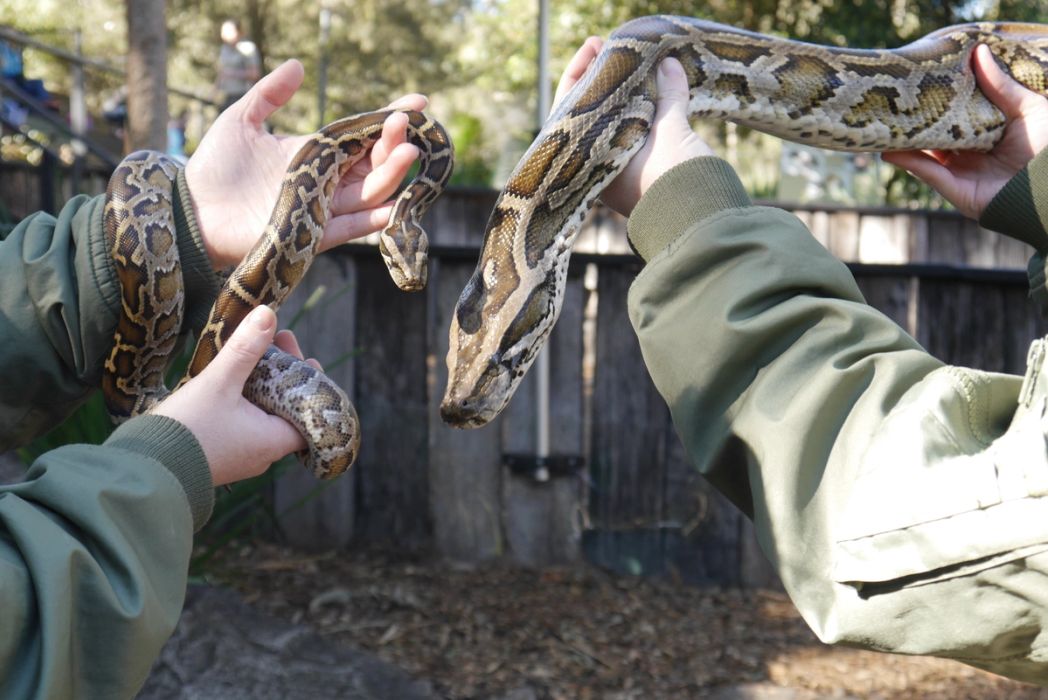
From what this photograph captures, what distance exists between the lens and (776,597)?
5.94 meters

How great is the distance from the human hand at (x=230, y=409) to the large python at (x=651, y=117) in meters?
0.52

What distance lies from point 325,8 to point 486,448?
1066 inches

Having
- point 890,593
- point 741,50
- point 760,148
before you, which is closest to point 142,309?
point 741,50

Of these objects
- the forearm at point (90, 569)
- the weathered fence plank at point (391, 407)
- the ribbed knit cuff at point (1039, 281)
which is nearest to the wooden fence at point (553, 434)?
the weathered fence plank at point (391, 407)

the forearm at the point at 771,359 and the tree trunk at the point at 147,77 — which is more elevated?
the tree trunk at the point at 147,77

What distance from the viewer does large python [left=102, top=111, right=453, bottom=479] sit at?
2.84 meters

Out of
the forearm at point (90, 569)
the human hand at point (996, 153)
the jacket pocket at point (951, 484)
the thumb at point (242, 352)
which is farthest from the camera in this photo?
the human hand at point (996, 153)

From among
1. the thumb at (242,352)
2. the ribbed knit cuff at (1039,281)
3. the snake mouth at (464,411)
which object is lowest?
the snake mouth at (464,411)

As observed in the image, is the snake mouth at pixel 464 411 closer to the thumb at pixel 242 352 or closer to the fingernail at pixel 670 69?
the thumb at pixel 242 352

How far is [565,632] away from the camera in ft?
17.7

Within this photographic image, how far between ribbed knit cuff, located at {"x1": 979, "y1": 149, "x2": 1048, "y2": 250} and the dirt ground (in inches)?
117

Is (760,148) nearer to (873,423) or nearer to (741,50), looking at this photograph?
(741,50)

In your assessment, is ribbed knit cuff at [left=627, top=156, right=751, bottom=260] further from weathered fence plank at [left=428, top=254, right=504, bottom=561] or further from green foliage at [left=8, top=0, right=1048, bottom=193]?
green foliage at [left=8, top=0, right=1048, bottom=193]

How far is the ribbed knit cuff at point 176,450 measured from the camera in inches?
79.8
